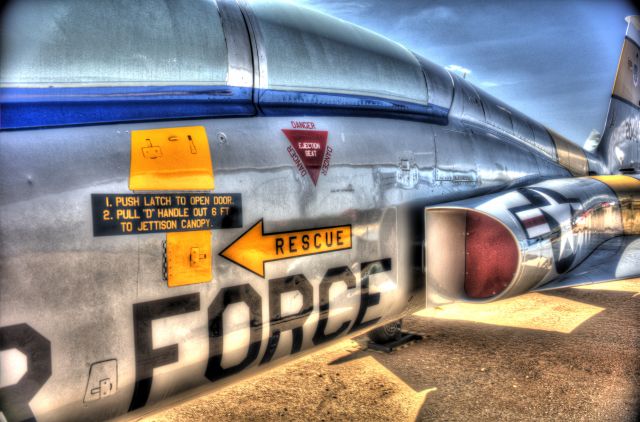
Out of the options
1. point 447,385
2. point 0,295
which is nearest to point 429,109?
point 447,385

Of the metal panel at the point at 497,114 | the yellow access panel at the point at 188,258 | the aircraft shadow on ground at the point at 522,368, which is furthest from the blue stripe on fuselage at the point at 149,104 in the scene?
the aircraft shadow on ground at the point at 522,368

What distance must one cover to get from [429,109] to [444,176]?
1.66 feet

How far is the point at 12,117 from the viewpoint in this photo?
158 centimetres

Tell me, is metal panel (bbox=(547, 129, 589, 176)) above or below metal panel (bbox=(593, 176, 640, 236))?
above

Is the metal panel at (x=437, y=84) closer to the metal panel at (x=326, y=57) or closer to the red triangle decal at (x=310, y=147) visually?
the metal panel at (x=326, y=57)

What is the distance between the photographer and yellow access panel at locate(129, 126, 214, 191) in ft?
5.92

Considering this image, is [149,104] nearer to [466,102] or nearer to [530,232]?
[530,232]

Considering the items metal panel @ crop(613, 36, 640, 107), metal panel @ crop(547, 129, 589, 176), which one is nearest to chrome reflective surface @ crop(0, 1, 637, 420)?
metal panel @ crop(547, 129, 589, 176)

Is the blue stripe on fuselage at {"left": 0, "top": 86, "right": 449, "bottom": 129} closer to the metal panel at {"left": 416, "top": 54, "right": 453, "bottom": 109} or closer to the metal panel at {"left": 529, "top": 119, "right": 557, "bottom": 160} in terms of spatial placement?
the metal panel at {"left": 416, "top": 54, "right": 453, "bottom": 109}

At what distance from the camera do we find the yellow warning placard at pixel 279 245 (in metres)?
2.09

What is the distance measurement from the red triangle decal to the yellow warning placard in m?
0.29

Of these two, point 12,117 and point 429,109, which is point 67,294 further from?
point 429,109

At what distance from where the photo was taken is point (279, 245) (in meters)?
2.25

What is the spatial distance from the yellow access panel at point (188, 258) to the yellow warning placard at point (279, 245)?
9 cm
